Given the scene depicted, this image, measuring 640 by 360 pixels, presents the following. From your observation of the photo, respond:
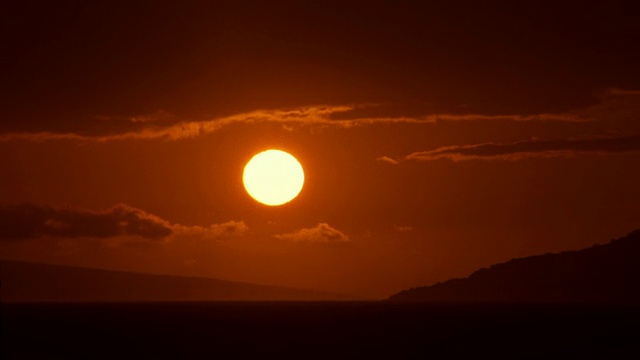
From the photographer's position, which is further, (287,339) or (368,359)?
(287,339)

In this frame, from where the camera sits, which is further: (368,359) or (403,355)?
(403,355)

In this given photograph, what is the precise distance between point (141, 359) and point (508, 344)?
54.0m

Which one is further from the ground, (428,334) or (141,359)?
(428,334)

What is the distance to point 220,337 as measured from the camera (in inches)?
6895

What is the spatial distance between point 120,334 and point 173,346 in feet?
100.0

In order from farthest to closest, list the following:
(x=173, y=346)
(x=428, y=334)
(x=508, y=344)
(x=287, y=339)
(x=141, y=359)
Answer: (x=428, y=334)
(x=287, y=339)
(x=508, y=344)
(x=173, y=346)
(x=141, y=359)

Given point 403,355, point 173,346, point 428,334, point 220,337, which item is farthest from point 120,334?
point 403,355

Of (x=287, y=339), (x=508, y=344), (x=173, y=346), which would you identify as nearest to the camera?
(x=173, y=346)

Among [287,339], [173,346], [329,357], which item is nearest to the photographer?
[329,357]

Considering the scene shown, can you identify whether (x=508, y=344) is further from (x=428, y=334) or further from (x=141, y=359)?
(x=141, y=359)

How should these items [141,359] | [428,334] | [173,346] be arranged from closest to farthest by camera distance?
1. [141,359]
2. [173,346]
3. [428,334]

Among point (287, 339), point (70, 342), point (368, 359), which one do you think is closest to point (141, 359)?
point (368, 359)

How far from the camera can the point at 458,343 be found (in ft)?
542

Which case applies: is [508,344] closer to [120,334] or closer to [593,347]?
[593,347]
